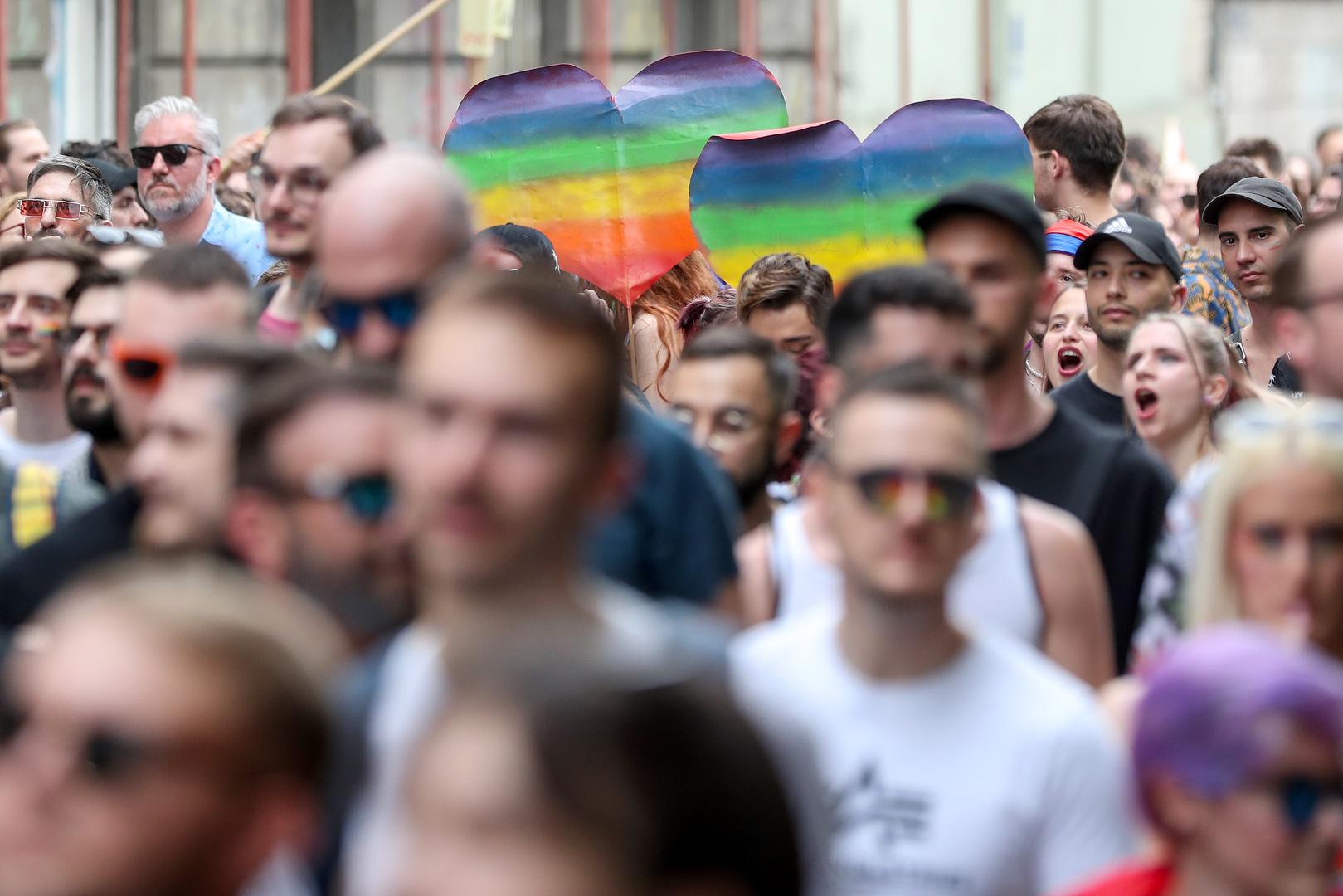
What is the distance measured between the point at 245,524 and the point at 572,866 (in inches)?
73.9

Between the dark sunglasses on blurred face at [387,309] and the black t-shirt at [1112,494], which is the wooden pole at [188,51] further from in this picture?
the dark sunglasses on blurred face at [387,309]

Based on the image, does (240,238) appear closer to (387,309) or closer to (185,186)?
(185,186)

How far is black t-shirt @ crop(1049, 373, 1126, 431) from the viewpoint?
6.15 metres

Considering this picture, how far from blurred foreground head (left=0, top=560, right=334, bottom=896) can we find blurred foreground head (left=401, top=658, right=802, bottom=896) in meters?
0.40

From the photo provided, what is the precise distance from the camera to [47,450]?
536cm

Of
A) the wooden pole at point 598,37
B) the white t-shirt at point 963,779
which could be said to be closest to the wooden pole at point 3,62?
the wooden pole at point 598,37

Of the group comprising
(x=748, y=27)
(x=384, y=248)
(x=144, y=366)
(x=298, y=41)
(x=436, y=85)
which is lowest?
(x=144, y=366)

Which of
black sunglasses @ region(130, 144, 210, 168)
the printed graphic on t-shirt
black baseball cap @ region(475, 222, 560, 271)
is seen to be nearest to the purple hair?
the printed graphic on t-shirt

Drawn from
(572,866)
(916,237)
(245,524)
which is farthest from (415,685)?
(916,237)

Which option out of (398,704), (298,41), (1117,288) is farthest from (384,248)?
(298,41)

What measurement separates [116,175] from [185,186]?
7.44ft

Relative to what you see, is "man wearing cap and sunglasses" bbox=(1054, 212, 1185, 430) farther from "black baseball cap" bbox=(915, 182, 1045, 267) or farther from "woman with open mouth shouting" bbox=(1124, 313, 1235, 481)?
"black baseball cap" bbox=(915, 182, 1045, 267)

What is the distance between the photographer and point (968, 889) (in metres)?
3.17

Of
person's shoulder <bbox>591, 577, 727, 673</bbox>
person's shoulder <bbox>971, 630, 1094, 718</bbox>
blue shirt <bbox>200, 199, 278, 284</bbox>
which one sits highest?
blue shirt <bbox>200, 199, 278, 284</bbox>
